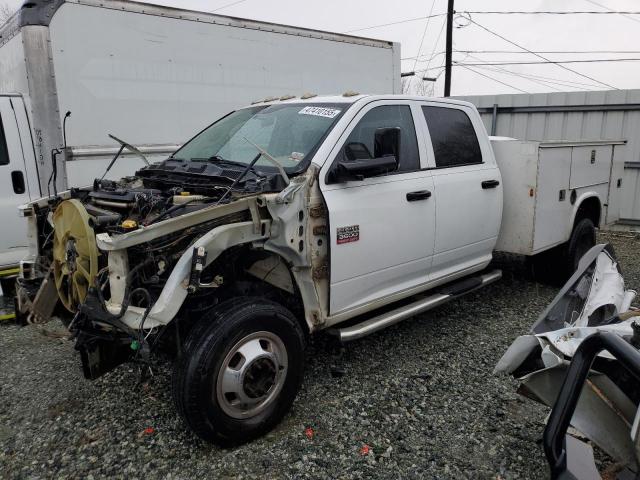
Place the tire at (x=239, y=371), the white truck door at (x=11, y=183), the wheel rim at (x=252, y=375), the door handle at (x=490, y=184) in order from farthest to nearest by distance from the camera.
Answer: the white truck door at (x=11, y=183), the door handle at (x=490, y=184), the wheel rim at (x=252, y=375), the tire at (x=239, y=371)

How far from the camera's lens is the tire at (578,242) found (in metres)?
5.83

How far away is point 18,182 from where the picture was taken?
18.4ft

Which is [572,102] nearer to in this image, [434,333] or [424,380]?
[434,333]

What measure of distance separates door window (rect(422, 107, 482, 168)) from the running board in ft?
3.61

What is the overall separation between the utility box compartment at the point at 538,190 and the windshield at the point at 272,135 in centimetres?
219

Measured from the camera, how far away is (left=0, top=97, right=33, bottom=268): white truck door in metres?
5.50

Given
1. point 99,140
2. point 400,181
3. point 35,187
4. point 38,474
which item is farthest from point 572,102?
point 38,474

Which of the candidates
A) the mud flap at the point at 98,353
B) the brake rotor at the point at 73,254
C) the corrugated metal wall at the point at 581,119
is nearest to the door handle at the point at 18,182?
the brake rotor at the point at 73,254

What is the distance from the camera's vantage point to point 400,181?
396cm

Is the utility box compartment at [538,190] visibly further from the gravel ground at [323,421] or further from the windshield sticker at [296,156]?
the windshield sticker at [296,156]

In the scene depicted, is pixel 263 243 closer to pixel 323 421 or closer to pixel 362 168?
pixel 362 168

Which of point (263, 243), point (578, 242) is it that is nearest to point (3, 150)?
point (263, 243)

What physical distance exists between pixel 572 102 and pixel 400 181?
26.2 feet

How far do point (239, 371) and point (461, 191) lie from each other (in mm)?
2564
